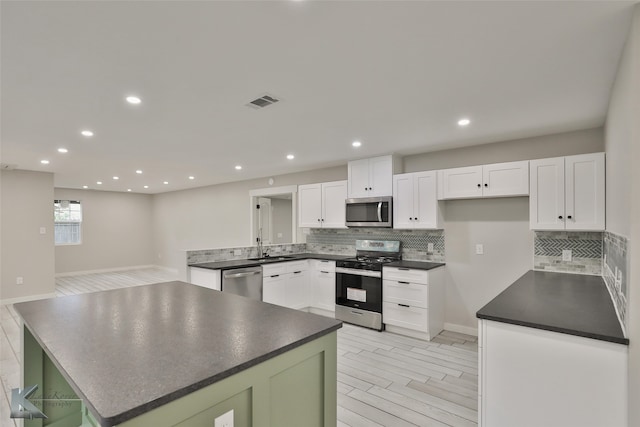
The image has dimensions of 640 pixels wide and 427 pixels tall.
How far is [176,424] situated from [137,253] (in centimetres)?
1049

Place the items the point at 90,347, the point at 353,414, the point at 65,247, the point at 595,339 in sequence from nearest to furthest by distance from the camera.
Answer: the point at 90,347 < the point at 595,339 < the point at 353,414 < the point at 65,247

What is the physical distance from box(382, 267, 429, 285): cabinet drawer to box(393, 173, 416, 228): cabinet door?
621mm

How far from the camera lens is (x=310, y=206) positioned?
5.37m

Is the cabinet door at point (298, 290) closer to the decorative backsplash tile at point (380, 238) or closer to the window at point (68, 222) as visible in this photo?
the decorative backsplash tile at point (380, 238)

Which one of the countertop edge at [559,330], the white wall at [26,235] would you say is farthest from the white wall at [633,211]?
the white wall at [26,235]

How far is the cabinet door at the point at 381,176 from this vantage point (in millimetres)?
4449

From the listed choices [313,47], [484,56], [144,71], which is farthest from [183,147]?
[484,56]

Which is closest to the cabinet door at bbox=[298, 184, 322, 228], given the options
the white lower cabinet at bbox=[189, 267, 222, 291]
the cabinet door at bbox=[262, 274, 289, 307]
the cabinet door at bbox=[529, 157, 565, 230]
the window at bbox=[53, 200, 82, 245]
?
the cabinet door at bbox=[262, 274, 289, 307]

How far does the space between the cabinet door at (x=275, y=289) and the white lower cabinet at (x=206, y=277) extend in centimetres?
70

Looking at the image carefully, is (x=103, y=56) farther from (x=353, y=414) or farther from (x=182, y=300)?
(x=353, y=414)

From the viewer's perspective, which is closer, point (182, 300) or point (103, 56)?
point (103, 56)

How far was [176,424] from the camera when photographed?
0.97 m

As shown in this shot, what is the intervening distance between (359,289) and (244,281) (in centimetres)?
156

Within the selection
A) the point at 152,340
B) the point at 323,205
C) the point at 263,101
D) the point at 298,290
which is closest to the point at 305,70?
the point at 263,101
